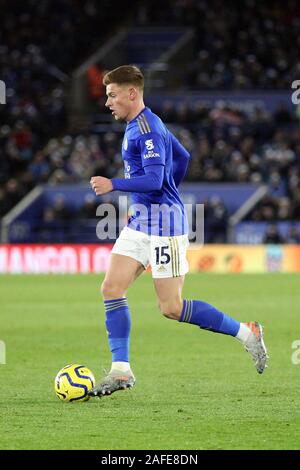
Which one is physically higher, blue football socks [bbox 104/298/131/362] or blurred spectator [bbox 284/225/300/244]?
blurred spectator [bbox 284/225/300/244]

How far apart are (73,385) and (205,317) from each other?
3.98 ft

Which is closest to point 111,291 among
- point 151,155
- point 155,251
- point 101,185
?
point 155,251

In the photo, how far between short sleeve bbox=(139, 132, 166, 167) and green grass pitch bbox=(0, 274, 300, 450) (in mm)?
1822

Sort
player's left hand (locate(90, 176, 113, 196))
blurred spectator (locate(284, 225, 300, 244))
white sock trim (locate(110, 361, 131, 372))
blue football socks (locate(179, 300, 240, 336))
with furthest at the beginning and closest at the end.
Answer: blurred spectator (locate(284, 225, 300, 244)) → blue football socks (locate(179, 300, 240, 336)) → white sock trim (locate(110, 361, 131, 372)) → player's left hand (locate(90, 176, 113, 196))

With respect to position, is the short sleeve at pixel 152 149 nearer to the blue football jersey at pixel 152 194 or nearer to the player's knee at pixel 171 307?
the blue football jersey at pixel 152 194

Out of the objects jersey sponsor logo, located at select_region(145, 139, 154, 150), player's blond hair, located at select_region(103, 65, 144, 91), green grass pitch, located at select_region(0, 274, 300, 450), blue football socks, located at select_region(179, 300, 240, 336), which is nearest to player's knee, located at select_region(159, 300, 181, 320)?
blue football socks, located at select_region(179, 300, 240, 336)

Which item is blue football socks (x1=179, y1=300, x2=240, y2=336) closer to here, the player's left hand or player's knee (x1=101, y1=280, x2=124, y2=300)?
player's knee (x1=101, y1=280, x2=124, y2=300)

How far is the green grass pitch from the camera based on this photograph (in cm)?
645

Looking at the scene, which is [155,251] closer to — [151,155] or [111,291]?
[111,291]

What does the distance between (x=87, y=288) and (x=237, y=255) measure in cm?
729

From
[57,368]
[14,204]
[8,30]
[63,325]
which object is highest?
[8,30]

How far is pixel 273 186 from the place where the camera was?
30.1m
